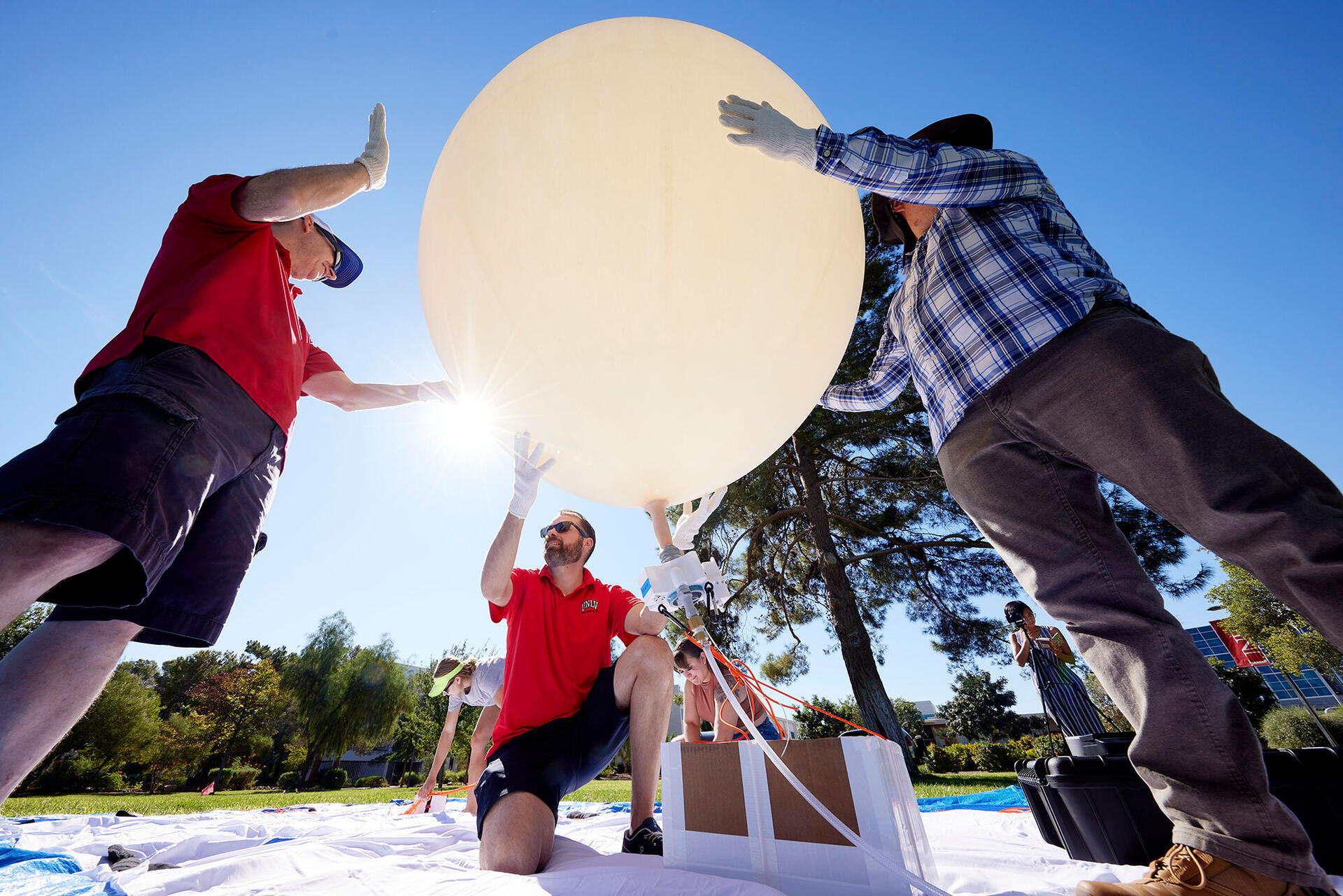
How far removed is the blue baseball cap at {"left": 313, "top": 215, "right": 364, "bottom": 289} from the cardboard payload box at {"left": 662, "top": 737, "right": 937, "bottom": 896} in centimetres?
162

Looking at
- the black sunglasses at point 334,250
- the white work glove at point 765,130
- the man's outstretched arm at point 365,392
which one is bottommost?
the man's outstretched arm at point 365,392

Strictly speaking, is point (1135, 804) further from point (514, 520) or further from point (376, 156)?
point (376, 156)

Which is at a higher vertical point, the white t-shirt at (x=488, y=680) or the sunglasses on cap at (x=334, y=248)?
the sunglasses on cap at (x=334, y=248)

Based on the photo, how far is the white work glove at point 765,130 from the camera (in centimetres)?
115

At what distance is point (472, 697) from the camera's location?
14.1 feet

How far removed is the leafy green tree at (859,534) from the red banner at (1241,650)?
5.93 meters

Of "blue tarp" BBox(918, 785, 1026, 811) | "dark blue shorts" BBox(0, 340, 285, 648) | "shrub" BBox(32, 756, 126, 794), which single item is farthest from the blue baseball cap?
"shrub" BBox(32, 756, 126, 794)

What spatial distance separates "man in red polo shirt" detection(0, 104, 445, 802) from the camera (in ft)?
2.42

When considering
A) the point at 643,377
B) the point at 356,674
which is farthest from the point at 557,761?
the point at 356,674

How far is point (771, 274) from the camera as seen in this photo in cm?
121

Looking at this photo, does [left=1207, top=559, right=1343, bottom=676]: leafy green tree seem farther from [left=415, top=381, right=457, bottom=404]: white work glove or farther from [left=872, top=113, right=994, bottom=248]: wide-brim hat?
[left=415, top=381, right=457, bottom=404]: white work glove

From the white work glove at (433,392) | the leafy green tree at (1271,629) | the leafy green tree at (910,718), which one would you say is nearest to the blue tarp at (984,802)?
the white work glove at (433,392)

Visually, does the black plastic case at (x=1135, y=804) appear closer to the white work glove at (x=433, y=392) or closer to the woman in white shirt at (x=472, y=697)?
the white work glove at (x=433, y=392)

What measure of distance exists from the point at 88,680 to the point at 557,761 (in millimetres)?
1079
